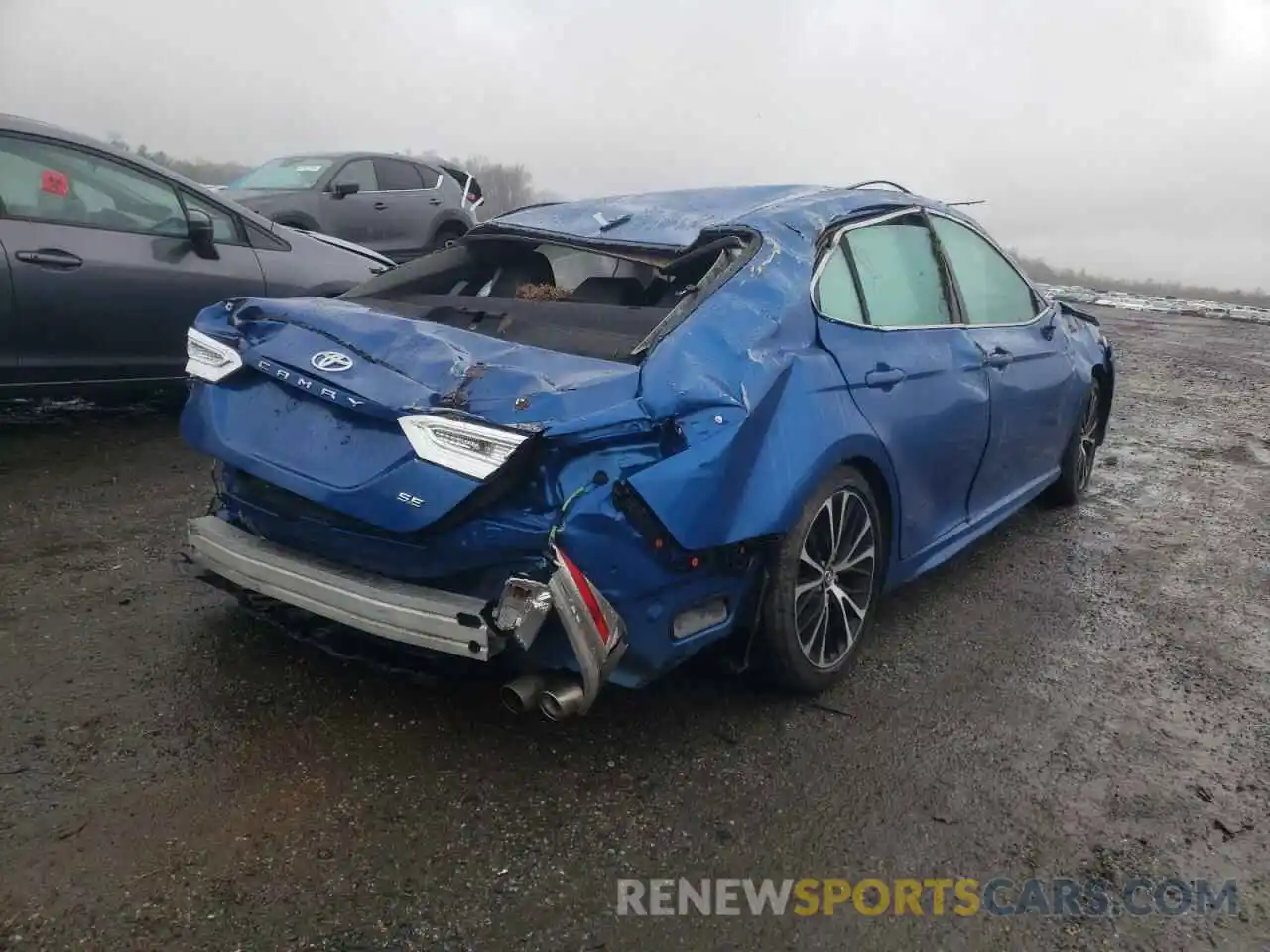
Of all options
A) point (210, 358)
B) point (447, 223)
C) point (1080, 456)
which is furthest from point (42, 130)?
point (447, 223)

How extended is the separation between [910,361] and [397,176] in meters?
9.16

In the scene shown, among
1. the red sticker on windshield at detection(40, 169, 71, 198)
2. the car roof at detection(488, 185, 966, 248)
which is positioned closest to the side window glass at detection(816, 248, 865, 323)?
the car roof at detection(488, 185, 966, 248)

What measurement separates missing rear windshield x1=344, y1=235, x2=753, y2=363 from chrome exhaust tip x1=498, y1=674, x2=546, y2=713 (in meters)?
0.88

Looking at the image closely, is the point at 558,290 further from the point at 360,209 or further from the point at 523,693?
the point at 360,209

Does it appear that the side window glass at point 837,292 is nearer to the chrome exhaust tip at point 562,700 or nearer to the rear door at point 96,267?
the chrome exhaust tip at point 562,700

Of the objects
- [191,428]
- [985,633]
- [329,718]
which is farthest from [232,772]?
[985,633]

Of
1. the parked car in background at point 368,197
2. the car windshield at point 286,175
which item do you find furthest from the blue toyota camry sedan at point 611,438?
the car windshield at point 286,175

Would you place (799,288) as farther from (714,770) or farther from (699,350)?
(714,770)

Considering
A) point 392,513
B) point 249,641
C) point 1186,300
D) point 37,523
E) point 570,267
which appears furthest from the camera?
point 1186,300

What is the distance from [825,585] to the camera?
3.09m

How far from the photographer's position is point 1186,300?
862 inches

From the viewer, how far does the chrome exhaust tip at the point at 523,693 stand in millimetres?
2432

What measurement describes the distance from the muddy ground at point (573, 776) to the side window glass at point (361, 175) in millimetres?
7041

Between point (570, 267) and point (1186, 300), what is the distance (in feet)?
72.2
